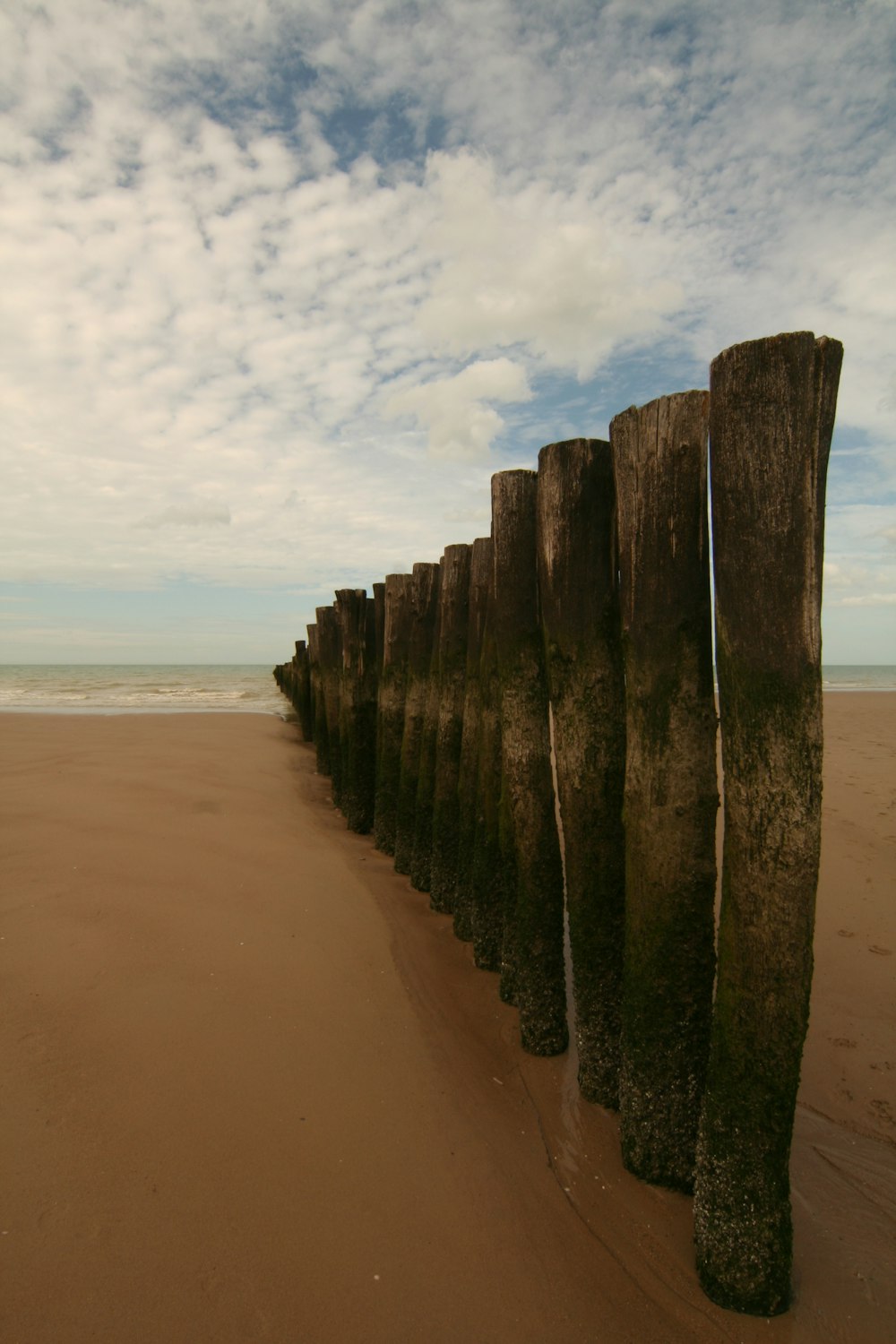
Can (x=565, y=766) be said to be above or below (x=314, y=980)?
above

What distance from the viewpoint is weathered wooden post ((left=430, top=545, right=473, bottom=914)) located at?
5355mm

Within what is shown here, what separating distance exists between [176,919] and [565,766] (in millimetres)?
2576

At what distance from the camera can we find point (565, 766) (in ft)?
10.6

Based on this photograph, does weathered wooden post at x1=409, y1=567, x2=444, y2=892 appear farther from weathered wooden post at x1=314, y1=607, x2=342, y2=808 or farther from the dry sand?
weathered wooden post at x1=314, y1=607, x2=342, y2=808

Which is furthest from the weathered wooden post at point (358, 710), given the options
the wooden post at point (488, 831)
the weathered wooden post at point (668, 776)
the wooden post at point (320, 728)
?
the weathered wooden post at point (668, 776)

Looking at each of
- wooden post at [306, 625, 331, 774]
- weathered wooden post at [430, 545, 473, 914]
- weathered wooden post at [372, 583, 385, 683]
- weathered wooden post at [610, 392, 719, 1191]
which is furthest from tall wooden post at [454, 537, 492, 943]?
wooden post at [306, 625, 331, 774]

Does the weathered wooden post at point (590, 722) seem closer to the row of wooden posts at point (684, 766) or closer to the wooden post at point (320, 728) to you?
the row of wooden posts at point (684, 766)

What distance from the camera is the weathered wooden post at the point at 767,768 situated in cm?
225

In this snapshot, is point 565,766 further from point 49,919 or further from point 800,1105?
point 49,919

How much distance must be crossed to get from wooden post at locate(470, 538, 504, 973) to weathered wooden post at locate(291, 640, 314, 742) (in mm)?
10907

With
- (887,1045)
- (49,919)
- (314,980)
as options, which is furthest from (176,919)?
(887,1045)

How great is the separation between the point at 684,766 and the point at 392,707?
4468 mm

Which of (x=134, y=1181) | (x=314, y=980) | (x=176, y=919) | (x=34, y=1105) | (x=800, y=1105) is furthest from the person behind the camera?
(x=176, y=919)

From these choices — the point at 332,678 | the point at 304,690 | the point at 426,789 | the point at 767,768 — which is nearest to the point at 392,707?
the point at 426,789
